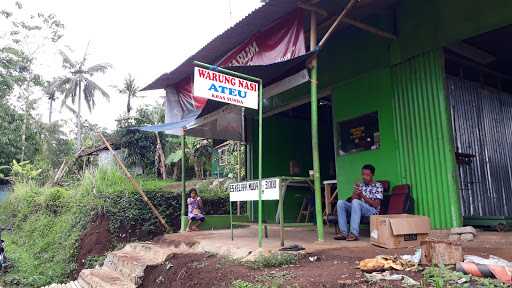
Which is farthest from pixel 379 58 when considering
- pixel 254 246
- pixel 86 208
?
pixel 86 208

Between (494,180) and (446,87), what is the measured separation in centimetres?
194

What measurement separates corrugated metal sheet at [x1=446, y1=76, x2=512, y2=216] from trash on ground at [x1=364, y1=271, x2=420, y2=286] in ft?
10.3

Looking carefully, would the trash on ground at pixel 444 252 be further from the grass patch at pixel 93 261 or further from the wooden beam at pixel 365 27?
the grass patch at pixel 93 261

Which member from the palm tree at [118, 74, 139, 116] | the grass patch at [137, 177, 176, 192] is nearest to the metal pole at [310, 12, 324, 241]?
the grass patch at [137, 177, 176, 192]

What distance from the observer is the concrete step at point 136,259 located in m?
6.01

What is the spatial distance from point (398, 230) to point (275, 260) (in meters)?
1.46

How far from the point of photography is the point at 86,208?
1046 cm

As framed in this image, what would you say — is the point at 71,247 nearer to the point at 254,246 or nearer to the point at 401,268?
the point at 254,246

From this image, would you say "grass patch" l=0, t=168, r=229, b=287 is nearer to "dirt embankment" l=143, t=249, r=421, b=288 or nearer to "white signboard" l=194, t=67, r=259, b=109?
"dirt embankment" l=143, t=249, r=421, b=288

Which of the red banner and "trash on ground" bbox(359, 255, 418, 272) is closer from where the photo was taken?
"trash on ground" bbox(359, 255, 418, 272)

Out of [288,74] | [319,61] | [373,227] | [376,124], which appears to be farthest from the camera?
Answer: [319,61]

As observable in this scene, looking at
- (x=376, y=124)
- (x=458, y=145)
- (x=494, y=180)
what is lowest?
(x=494, y=180)

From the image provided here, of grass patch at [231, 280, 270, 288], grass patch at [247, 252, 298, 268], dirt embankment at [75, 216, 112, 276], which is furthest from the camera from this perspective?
dirt embankment at [75, 216, 112, 276]

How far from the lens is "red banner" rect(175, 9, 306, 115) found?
5.92m
